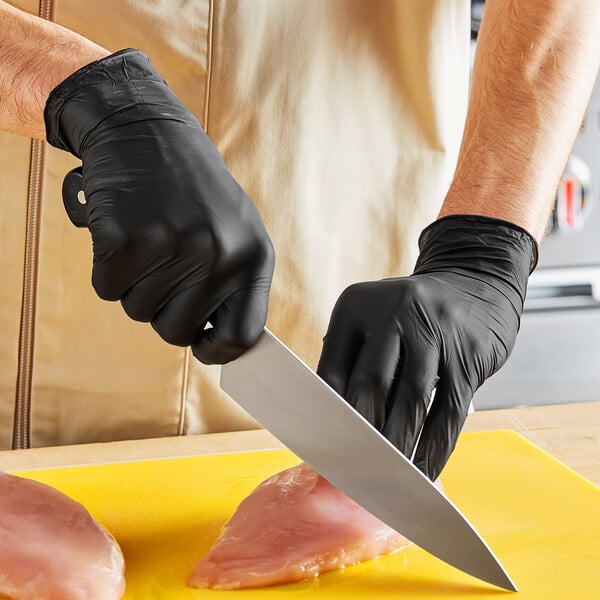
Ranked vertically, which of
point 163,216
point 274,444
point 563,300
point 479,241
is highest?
point 163,216

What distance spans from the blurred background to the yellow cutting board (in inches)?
52.6

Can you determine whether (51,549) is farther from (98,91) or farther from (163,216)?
(98,91)

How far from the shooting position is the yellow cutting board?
1.16 metres

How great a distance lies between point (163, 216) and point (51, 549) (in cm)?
48

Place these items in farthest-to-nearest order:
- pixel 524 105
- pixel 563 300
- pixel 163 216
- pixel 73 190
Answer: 1. pixel 563 300
2. pixel 524 105
3. pixel 73 190
4. pixel 163 216

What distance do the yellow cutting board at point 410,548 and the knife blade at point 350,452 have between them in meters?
0.07

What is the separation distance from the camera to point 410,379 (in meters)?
1.15

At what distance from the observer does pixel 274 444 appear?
1.63 metres

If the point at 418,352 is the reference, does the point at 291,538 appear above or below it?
below

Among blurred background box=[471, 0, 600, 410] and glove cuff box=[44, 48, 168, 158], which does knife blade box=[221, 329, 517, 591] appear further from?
blurred background box=[471, 0, 600, 410]

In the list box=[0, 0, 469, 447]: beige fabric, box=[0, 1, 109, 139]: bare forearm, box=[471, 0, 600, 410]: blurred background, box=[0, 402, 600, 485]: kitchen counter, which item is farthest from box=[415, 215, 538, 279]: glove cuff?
box=[471, 0, 600, 410]: blurred background

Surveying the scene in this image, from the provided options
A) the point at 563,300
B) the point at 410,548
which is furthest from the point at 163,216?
the point at 563,300

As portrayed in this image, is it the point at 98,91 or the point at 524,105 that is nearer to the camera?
the point at 98,91

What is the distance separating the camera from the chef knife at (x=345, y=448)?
43.3 inches
